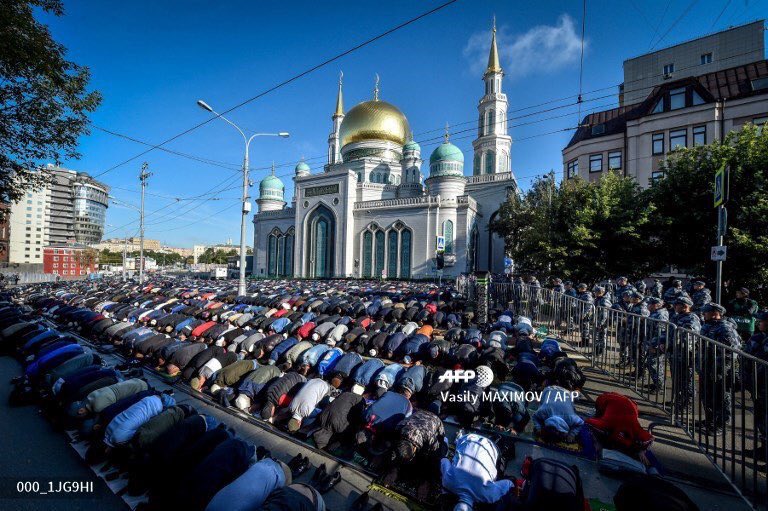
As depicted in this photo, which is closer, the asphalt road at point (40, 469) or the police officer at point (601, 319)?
the asphalt road at point (40, 469)

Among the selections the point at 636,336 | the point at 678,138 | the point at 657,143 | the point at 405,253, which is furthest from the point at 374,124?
the point at 636,336

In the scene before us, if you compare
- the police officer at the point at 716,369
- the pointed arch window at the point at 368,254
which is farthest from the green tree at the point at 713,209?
the pointed arch window at the point at 368,254

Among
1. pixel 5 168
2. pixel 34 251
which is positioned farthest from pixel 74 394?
pixel 34 251

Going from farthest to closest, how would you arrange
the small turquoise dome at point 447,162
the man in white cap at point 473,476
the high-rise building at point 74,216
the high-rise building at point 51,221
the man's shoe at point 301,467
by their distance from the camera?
the high-rise building at point 74,216 → the high-rise building at point 51,221 → the small turquoise dome at point 447,162 → the man's shoe at point 301,467 → the man in white cap at point 473,476

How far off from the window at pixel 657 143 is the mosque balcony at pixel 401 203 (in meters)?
15.1

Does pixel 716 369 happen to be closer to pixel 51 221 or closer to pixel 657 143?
pixel 657 143

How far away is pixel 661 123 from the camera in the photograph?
20.7 m

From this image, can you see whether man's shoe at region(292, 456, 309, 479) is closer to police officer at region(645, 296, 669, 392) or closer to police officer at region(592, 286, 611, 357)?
police officer at region(645, 296, 669, 392)

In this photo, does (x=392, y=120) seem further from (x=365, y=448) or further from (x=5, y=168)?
(x=365, y=448)

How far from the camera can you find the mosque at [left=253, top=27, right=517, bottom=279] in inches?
1187

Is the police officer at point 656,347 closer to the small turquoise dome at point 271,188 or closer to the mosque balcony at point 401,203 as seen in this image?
the mosque balcony at point 401,203

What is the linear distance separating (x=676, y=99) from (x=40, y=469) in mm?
30154

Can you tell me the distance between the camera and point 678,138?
66.3ft

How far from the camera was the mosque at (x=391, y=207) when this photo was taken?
98.9ft
